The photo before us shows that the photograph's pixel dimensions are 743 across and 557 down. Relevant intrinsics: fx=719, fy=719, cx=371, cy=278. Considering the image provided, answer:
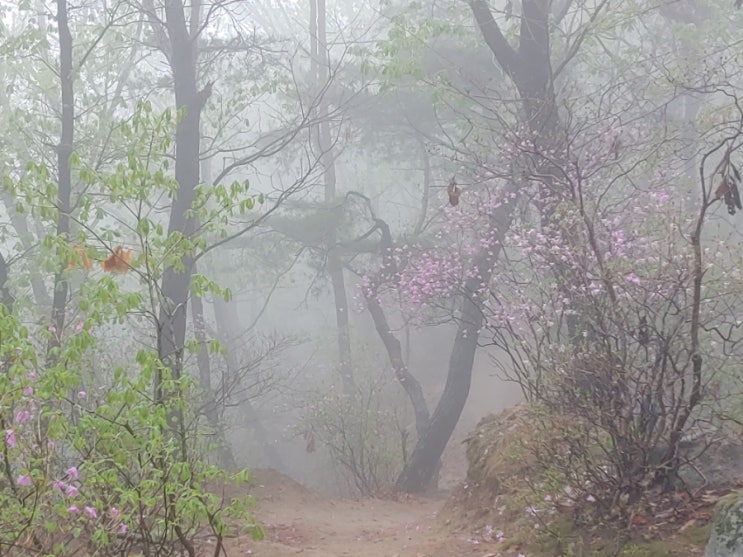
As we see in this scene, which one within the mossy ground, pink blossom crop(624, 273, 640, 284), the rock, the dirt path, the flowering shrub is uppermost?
pink blossom crop(624, 273, 640, 284)

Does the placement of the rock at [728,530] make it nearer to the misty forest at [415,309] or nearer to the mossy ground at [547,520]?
the misty forest at [415,309]

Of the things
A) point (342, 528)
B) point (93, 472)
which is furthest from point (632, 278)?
point (342, 528)

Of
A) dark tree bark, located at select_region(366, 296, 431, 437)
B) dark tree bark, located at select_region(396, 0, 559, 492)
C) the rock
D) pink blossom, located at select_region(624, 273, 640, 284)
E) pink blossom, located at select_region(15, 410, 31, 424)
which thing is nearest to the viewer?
the rock

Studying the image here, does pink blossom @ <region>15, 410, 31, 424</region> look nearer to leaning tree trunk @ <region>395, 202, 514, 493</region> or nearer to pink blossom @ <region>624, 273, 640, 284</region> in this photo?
pink blossom @ <region>624, 273, 640, 284</region>

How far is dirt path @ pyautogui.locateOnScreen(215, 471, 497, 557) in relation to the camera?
7422 mm

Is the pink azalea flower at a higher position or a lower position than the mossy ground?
higher

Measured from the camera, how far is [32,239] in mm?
14344

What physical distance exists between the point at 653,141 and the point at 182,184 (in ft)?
21.8

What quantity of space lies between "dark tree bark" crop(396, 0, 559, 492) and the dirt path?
901 mm

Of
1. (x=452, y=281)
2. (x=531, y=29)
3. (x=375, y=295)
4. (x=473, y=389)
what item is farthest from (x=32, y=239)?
(x=473, y=389)

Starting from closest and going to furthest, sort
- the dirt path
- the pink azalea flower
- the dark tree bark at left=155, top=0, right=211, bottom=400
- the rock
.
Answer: the pink azalea flower < the rock < the dirt path < the dark tree bark at left=155, top=0, right=211, bottom=400

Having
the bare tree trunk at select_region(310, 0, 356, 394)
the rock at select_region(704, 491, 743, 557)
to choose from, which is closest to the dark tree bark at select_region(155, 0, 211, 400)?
the bare tree trunk at select_region(310, 0, 356, 394)

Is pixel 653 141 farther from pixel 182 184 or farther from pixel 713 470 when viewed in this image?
pixel 182 184

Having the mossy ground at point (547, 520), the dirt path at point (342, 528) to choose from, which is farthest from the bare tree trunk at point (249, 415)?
the mossy ground at point (547, 520)
